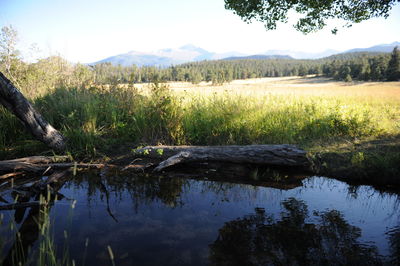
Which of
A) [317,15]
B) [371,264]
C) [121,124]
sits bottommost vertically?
[371,264]

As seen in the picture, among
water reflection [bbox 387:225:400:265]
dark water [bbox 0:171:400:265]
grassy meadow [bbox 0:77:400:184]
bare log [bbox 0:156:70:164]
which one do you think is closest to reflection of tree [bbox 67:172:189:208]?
dark water [bbox 0:171:400:265]

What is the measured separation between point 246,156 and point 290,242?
246cm

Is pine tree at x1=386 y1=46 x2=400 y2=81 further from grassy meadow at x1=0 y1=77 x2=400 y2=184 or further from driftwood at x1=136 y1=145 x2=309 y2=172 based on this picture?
driftwood at x1=136 y1=145 x2=309 y2=172

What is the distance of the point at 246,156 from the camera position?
541cm

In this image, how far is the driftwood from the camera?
5273 mm

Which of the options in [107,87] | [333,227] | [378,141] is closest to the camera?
[333,227]

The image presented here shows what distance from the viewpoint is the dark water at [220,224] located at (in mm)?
2893

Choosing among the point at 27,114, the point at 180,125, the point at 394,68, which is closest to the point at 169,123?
the point at 180,125

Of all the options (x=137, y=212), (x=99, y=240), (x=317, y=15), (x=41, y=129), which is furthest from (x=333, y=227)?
(x=317, y=15)

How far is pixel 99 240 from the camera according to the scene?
313cm

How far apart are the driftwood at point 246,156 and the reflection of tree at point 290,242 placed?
1652mm

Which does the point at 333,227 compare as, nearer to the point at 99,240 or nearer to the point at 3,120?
the point at 99,240

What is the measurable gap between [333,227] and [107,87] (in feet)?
27.2

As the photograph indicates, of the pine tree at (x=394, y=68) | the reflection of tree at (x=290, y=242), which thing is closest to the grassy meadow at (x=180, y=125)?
the reflection of tree at (x=290, y=242)
